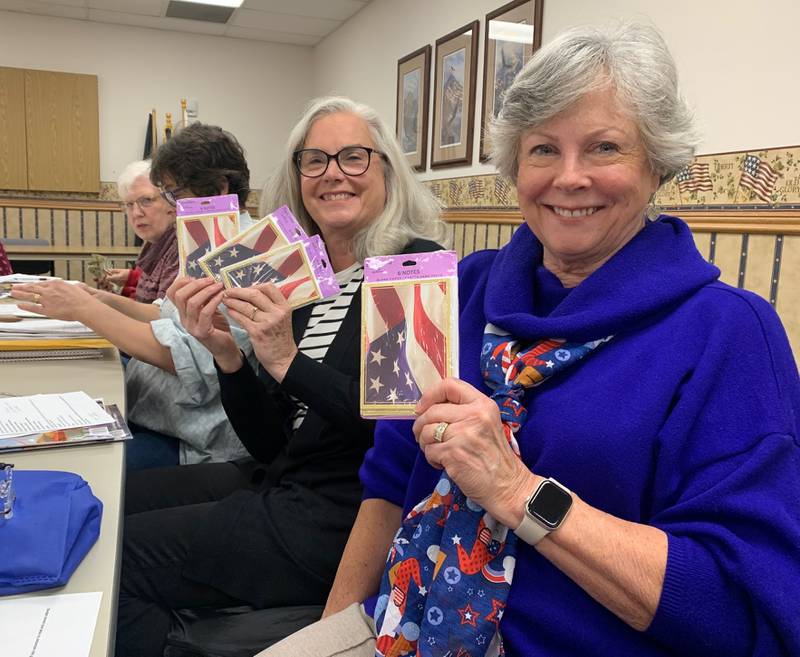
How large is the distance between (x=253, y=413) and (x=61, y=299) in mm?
693

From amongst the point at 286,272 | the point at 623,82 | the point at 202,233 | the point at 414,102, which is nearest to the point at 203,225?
the point at 202,233

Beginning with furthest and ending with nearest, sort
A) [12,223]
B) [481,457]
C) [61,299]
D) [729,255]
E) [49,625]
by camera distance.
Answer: [12,223] → [729,255] → [61,299] → [481,457] → [49,625]

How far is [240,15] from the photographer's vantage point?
609 cm

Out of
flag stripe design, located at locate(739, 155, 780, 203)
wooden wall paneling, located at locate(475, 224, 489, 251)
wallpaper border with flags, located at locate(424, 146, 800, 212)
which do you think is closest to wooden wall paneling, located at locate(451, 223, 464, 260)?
wooden wall paneling, located at locate(475, 224, 489, 251)

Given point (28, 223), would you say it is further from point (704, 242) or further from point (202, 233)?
point (704, 242)

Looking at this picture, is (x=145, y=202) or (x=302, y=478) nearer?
(x=302, y=478)

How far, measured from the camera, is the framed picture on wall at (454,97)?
4082 millimetres

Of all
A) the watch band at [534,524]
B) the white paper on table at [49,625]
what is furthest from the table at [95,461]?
the watch band at [534,524]

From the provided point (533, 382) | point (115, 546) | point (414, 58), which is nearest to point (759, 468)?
point (533, 382)

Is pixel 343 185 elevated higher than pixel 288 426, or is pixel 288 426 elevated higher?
pixel 343 185

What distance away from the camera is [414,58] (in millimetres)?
4805

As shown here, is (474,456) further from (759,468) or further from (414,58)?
(414,58)

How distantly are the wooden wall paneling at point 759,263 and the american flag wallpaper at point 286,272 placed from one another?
4.98ft

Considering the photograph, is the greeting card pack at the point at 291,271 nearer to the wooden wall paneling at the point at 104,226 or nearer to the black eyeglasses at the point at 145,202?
the black eyeglasses at the point at 145,202
